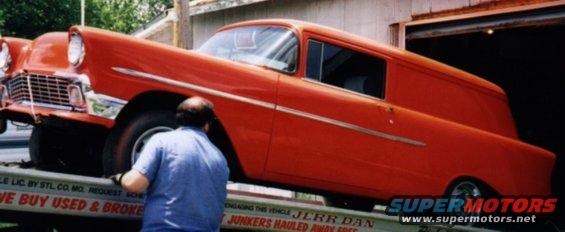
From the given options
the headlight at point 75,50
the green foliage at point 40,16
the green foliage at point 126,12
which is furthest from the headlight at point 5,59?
the green foliage at point 126,12

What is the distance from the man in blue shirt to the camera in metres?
3.01

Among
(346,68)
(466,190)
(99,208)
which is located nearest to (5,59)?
(99,208)

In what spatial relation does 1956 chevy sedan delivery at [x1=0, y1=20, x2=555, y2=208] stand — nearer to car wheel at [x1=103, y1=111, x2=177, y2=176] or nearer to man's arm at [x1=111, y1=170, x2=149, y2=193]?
car wheel at [x1=103, y1=111, x2=177, y2=176]

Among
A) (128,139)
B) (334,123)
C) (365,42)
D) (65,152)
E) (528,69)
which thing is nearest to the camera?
(128,139)

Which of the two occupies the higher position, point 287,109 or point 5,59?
point 5,59

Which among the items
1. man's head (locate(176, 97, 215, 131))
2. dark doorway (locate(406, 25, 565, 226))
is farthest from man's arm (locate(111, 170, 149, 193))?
dark doorway (locate(406, 25, 565, 226))

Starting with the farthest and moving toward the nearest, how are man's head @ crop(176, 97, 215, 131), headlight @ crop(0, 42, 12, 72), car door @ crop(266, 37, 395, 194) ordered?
car door @ crop(266, 37, 395, 194) < headlight @ crop(0, 42, 12, 72) < man's head @ crop(176, 97, 215, 131)

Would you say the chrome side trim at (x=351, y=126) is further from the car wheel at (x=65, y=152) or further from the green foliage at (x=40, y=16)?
the green foliage at (x=40, y=16)

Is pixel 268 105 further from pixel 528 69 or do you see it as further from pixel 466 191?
pixel 528 69

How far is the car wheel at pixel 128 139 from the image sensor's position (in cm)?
349

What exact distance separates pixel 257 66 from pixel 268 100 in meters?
0.36

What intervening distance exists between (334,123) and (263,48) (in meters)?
0.88

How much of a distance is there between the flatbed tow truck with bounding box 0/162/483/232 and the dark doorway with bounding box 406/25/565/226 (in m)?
6.62

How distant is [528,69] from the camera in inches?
431
